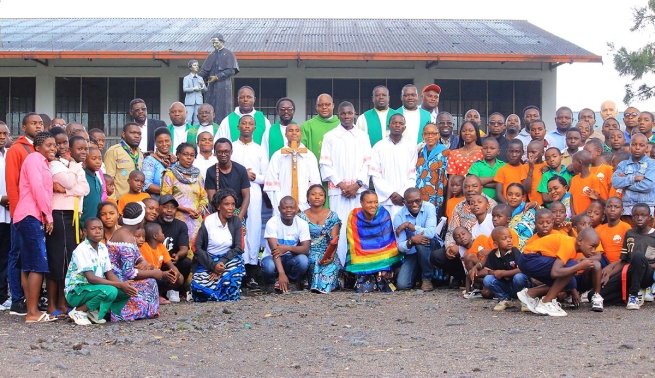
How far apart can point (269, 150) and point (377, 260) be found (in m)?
2.12

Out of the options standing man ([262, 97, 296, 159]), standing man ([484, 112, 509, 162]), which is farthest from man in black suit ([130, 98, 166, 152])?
standing man ([484, 112, 509, 162])

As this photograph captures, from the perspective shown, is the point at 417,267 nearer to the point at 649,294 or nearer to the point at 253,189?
the point at 253,189

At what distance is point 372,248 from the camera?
903 cm

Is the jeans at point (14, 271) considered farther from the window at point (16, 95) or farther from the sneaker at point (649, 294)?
the window at point (16, 95)

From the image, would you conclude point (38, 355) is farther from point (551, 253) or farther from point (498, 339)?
point (551, 253)

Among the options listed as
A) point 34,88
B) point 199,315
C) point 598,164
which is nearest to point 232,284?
point 199,315

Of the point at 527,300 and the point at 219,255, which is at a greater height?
the point at 219,255

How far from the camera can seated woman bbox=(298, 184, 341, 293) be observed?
349 inches

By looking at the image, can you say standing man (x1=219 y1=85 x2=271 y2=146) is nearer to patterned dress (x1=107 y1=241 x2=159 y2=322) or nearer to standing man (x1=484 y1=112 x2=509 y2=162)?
standing man (x1=484 y1=112 x2=509 y2=162)

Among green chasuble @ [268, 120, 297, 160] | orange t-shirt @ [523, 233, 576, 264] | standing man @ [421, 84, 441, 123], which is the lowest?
orange t-shirt @ [523, 233, 576, 264]

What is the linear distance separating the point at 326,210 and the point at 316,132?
1.33 meters

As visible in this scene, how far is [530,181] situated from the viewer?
8734 millimetres

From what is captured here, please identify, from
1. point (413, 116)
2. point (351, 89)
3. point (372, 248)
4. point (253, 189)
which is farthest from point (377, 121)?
point (351, 89)

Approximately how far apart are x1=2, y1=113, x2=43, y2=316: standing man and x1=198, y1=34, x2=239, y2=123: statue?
4.34 m
